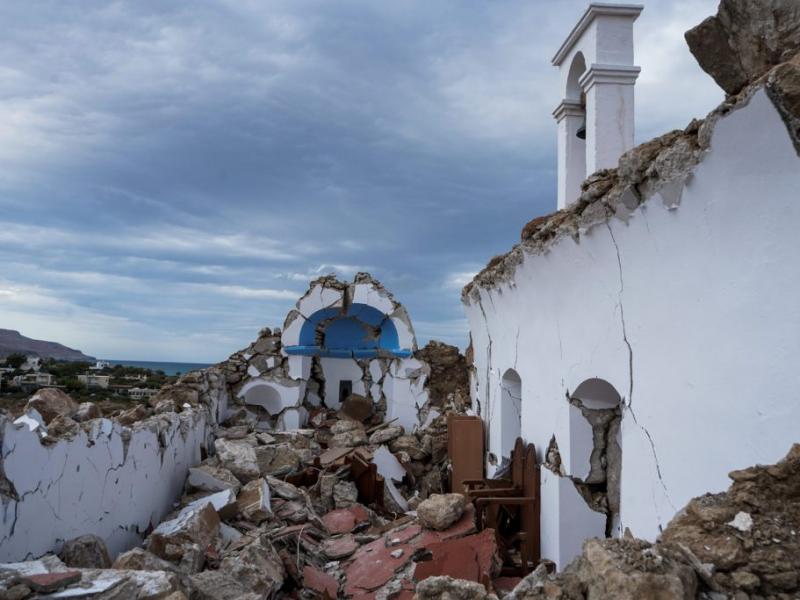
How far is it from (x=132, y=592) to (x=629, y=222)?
337 cm

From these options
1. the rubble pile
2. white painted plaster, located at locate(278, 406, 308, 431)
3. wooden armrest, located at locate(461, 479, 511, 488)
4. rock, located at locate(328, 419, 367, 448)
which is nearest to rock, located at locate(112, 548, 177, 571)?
the rubble pile

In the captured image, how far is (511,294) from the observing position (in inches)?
264

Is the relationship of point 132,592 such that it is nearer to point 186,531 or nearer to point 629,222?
point 186,531

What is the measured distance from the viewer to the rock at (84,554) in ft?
12.3

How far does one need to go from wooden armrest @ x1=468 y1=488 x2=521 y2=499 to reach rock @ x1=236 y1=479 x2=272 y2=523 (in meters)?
2.28

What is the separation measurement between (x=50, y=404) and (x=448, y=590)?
4780mm

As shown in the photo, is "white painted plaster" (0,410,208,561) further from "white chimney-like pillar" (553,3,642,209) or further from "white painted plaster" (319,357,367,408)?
"white painted plaster" (319,357,367,408)

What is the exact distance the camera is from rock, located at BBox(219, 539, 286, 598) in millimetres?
4004

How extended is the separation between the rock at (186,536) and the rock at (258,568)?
1.00 ft

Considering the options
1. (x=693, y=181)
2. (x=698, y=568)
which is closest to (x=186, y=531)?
(x=698, y=568)

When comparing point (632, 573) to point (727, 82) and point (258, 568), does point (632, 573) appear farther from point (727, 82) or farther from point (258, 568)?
point (258, 568)

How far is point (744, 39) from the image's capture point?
9.11 feet

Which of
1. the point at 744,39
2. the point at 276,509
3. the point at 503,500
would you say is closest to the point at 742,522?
the point at 744,39

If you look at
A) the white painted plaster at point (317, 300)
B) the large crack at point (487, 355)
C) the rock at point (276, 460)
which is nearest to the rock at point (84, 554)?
the rock at point (276, 460)
